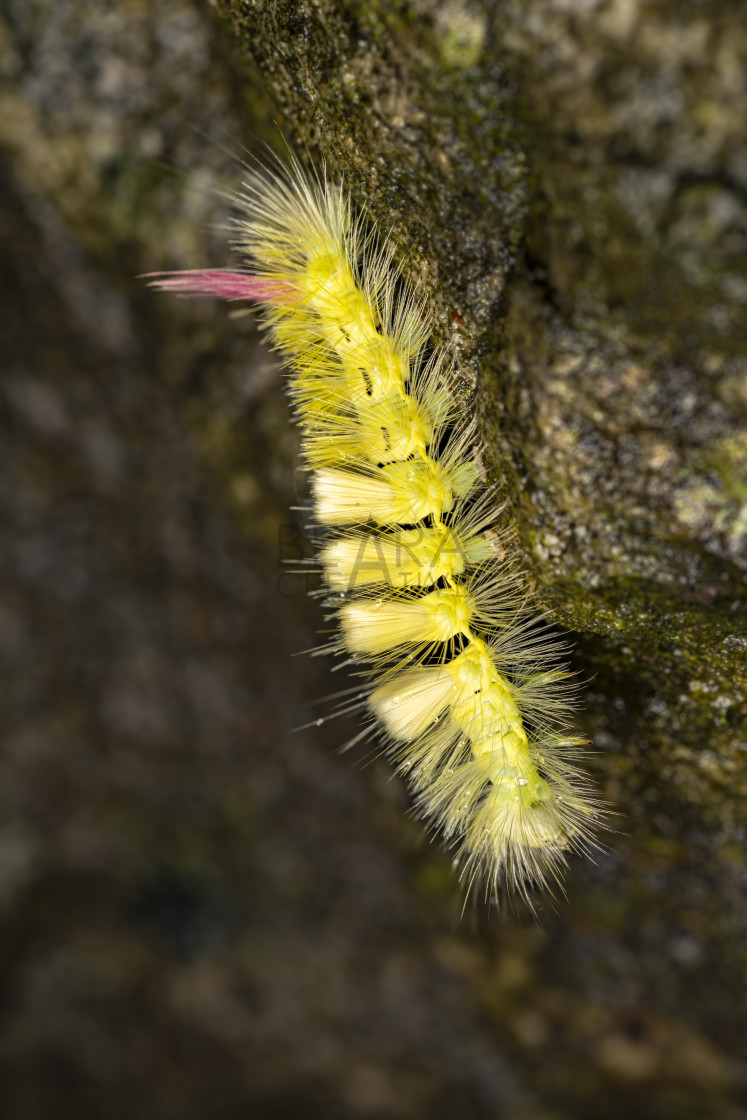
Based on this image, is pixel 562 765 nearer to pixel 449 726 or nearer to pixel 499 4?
pixel 449 726

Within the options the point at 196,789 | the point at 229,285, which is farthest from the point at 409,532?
the point at 196,789

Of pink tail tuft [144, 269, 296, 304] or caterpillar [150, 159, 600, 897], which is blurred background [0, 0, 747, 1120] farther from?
caterpillar [150, 159, 600, 897]

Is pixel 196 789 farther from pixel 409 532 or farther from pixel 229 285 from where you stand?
pixel 229 285

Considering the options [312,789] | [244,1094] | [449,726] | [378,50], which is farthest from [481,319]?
[244,1094]

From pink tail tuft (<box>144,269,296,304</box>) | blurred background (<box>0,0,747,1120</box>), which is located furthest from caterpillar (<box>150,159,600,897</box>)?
blurred background (<box>0,0,747,1120</box>)

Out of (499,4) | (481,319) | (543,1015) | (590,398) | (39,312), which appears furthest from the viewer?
(543,1015)

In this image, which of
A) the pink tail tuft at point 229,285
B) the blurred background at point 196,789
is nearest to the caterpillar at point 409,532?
the pink tail tuft at point 229,285

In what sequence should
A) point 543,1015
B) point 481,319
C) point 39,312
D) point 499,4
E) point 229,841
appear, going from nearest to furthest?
point 499,4
point 481,319
point 39,312
point 543,1015
point 229,841
